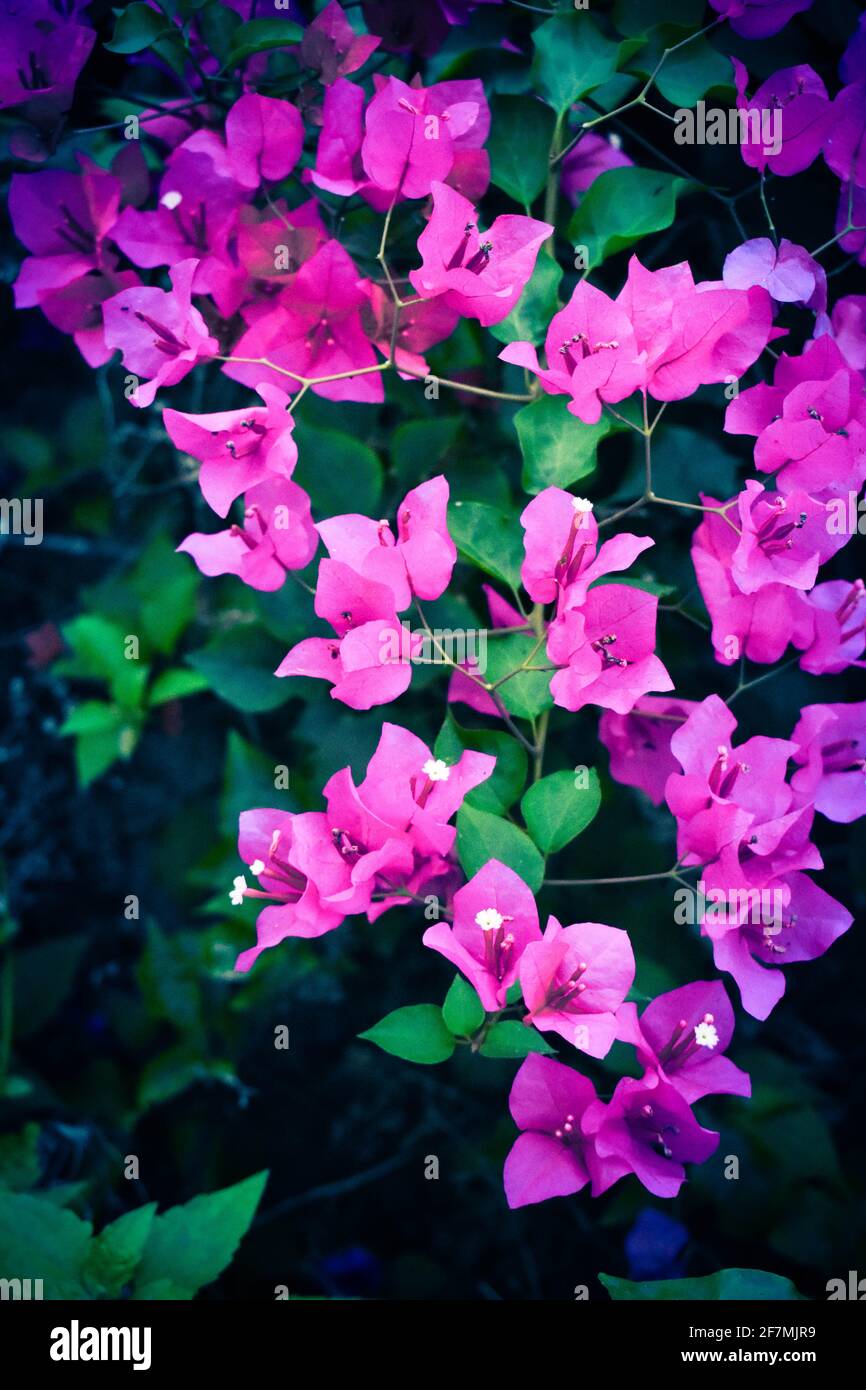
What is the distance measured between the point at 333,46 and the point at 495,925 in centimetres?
68

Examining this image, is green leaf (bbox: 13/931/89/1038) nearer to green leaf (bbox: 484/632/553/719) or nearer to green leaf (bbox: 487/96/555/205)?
green leaf (bbox: 484/632/553/719)

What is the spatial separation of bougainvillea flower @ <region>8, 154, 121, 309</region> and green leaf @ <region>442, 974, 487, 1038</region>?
648 mm

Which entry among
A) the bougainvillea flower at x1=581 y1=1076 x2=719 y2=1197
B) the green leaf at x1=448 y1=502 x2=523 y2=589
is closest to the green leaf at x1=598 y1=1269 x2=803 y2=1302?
the bougainvillea flower at x1=581 y1=1076 x2=719 y2=1197

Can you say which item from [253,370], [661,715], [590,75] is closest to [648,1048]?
[661,715]

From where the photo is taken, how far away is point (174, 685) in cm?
119

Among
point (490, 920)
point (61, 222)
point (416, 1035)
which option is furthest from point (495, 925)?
point (61, 222)

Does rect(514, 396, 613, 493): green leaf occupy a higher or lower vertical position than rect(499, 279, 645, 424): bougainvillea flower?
lower

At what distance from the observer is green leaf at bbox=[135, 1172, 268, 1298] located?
89cm

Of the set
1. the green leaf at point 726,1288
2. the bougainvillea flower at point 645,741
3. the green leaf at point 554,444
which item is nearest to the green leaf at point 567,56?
the green leaf at point 554,444

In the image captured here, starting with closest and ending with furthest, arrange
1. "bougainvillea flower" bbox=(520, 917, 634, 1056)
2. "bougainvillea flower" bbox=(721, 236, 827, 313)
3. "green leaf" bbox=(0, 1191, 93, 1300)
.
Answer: "bougainvillea flower" bbox=(520, 917, 634, 1056)
"bougainvillea flower" bbox=(721, 236, 827, 313)
"green leaf" bbox=(0, 1191, 93, 1300)

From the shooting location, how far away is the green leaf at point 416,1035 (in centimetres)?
72

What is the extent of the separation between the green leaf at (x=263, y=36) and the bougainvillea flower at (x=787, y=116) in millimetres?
341
